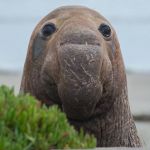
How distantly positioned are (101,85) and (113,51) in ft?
2.42

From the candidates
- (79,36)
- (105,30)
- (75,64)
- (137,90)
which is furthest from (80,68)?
(137,90)

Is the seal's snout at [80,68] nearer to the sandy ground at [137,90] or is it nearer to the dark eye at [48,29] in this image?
the dark eye at [48,29]

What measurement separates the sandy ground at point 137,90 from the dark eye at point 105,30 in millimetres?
4413

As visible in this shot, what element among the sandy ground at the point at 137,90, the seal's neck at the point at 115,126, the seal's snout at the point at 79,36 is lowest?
the seal's neck at the point at 115,126

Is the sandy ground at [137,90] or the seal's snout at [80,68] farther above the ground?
the sandy ground at [137,90]

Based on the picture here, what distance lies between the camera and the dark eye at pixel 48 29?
8.57 m

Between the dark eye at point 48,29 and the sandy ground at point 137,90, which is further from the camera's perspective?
the sandy ground at point 137,90

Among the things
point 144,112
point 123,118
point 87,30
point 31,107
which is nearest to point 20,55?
point 144,112

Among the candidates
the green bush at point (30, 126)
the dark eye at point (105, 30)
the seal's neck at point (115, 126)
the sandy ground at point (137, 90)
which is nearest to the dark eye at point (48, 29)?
the dark eye at point (105, 30)

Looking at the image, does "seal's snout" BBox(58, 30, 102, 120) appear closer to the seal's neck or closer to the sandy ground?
the seal's neck

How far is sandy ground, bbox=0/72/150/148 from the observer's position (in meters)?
14.6

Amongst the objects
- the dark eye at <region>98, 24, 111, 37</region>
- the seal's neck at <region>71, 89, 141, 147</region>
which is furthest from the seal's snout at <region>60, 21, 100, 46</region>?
the seal's neck at <region>71, 89, 141, 147</region>

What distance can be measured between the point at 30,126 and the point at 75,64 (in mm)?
1576

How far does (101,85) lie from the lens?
8008mm
